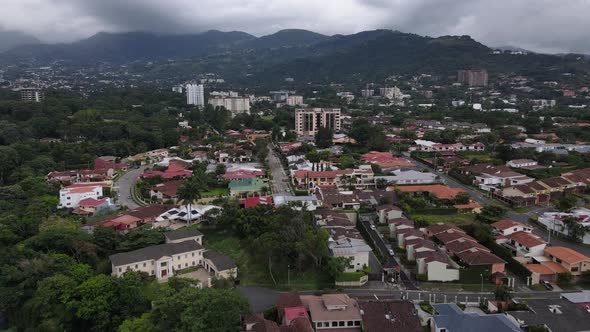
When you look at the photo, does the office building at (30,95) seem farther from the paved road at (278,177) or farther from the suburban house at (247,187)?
the suburban house at (247,187)

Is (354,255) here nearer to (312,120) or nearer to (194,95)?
(312,120)

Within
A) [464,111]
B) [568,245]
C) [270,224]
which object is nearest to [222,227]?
[270,224]

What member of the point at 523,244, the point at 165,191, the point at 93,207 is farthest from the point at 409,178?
the point at 93,207

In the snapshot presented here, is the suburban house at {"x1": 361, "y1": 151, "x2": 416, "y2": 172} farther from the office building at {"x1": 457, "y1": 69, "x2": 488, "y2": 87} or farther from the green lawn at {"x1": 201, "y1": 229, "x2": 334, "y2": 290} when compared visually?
the office building at {"x1": 457, "y1": 69, "x2": 488, "y2": 87}

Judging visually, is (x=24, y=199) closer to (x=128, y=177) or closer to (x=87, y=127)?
(x=128, y=177)

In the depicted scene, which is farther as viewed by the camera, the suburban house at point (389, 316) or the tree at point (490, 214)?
the tree at point (490, 214)

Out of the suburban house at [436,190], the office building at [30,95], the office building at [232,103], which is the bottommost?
the suburban house at [436,190]

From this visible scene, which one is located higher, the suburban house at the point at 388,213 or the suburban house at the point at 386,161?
the suburban house at the point at 386,161

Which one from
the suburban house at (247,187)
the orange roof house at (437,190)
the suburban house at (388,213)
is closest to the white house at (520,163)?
the orange roof house at (437,190)
